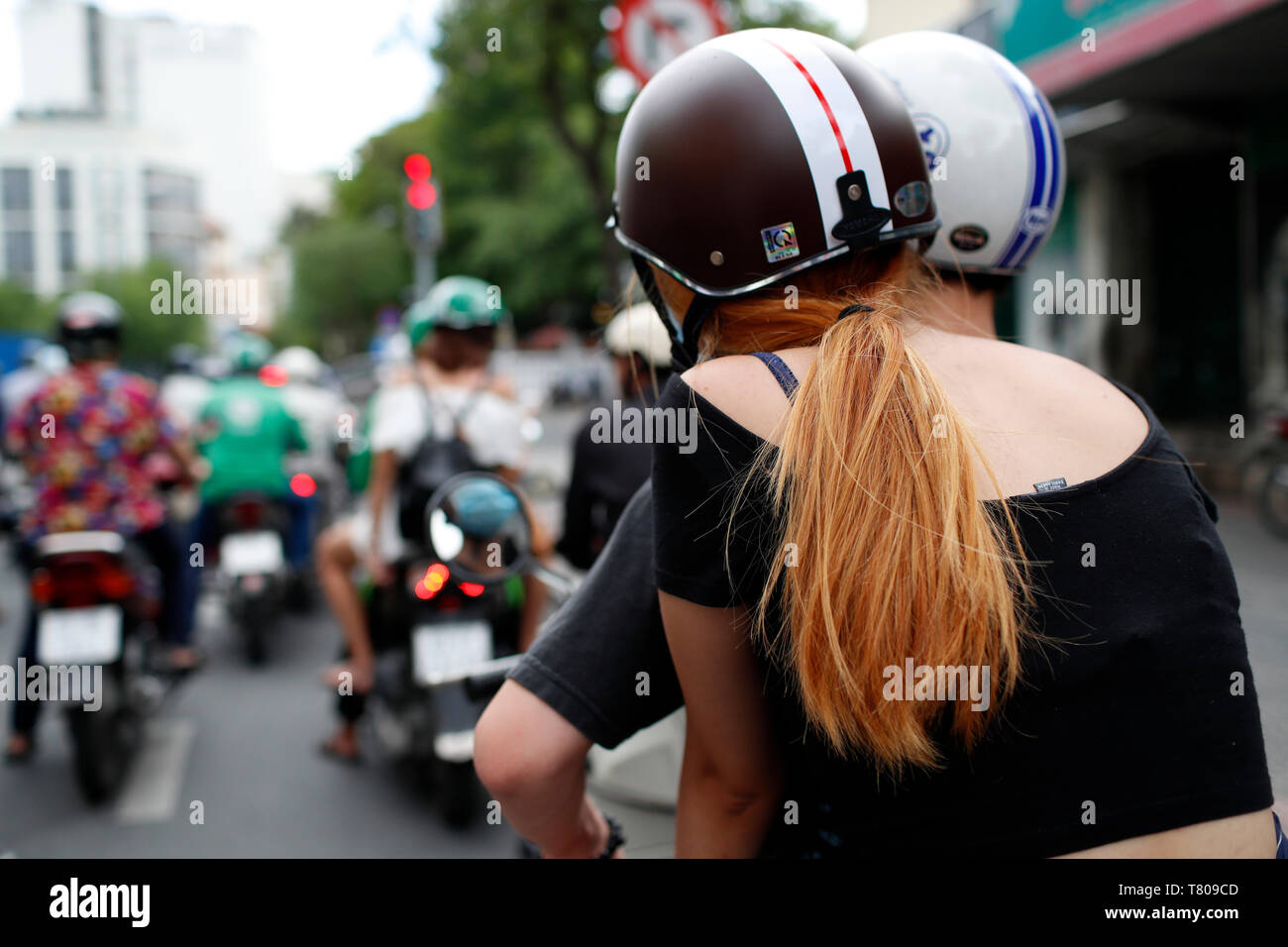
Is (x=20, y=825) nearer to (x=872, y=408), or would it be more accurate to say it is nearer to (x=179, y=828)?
(x=179, y=828)

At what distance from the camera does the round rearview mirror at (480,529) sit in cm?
160

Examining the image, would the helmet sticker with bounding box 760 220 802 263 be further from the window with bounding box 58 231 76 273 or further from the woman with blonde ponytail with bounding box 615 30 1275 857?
the window with bounding box 58 231 76 273

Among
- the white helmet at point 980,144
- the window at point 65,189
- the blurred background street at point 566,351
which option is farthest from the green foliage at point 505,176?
the window at point 65,189

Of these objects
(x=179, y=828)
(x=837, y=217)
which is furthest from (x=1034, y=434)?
(x=179, y=828)

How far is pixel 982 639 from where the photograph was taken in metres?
1.02

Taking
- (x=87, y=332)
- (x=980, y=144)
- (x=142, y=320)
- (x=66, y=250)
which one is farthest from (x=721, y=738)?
(x=66, y=250)

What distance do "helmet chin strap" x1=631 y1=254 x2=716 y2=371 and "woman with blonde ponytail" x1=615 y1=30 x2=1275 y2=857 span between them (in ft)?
0.53

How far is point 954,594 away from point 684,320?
551 mm

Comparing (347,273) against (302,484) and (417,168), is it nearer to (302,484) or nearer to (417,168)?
(417,168)

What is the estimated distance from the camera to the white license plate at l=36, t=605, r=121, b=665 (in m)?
4.20

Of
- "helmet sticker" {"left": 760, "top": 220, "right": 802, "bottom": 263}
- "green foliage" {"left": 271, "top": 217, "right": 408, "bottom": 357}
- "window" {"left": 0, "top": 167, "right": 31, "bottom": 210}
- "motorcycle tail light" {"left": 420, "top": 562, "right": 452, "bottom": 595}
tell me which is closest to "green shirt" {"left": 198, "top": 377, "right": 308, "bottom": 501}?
"motorcycle tail light" {"left": 420, "top": 562, "right": 452, "bottom": 595}

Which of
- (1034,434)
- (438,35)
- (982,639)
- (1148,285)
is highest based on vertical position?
(438,35)

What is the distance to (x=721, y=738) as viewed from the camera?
1.24 m
